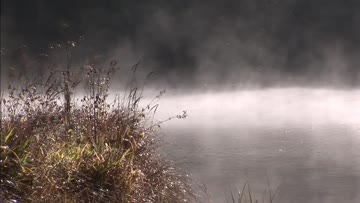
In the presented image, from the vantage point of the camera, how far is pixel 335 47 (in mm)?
84562

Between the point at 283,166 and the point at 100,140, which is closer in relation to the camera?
the point at 100,140

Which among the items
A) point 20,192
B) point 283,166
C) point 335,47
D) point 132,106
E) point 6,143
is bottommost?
point 20,192

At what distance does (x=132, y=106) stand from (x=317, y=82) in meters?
98.0

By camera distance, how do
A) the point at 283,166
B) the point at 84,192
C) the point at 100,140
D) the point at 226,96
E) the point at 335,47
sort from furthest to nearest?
1. the point at 226,96
2. the point at 335,47
3. the point at 283,166
4. the point at 100,140
5. the point at 84,192

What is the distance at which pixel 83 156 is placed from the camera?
5523 mm

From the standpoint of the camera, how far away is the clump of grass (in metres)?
5.02

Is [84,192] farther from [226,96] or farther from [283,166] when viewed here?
[226,96]

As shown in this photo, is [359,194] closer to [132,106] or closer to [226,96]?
[132,106]

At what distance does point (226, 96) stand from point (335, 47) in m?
28.8

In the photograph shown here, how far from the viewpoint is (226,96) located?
11025 cm

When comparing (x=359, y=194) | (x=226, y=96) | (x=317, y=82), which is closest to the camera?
(x=359, y=194)

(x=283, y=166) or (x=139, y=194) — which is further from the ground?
(x=283, y=166)

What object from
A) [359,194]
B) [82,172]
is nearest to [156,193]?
[82,172]

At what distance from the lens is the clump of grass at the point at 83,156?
16.5 feet
